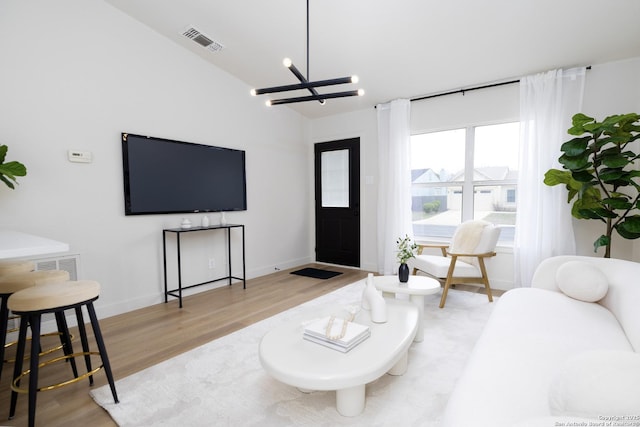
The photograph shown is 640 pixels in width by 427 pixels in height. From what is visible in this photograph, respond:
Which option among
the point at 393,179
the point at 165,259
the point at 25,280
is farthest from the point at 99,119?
the point at 393,179

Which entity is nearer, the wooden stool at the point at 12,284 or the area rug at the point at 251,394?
the area rug at the point at 251,394

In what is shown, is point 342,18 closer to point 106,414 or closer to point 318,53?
point 318,53

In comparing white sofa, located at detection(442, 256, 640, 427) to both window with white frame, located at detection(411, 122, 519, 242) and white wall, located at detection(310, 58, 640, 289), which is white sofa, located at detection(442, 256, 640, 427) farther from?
window with white frame, located at detection(411, 122, 519, 242)

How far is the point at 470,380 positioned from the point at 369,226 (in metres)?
3.81

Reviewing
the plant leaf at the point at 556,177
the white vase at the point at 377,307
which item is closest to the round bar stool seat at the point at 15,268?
the white vase at the point at 377,307

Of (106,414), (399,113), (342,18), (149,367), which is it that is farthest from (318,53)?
(106,414)

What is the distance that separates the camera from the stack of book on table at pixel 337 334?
163cm

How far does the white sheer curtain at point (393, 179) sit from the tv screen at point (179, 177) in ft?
6.61

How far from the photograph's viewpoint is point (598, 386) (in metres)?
0.69

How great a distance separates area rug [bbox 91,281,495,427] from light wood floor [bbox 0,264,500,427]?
117mm

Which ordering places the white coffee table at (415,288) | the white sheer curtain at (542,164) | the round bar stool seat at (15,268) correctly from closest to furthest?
the round bar stool seat at (15,268), the white coffee table at (415,288), the white sheer curtain at (542,164)

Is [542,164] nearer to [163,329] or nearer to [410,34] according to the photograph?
[410,34]

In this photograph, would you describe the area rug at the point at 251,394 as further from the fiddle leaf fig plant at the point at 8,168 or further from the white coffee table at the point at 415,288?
the fiddle leaf fig plant at the point at 8,168

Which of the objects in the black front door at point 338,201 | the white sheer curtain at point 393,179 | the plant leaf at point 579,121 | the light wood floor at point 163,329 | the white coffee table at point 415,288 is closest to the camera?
the light wood floor at point 163,329
